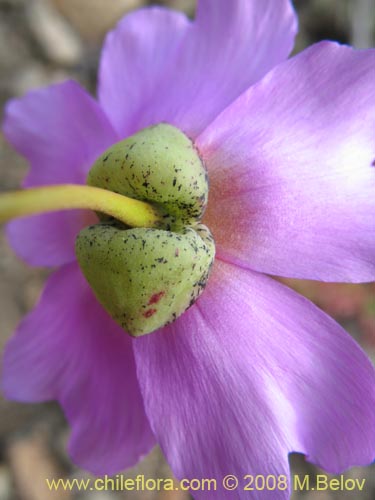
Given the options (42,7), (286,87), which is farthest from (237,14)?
(42,7)

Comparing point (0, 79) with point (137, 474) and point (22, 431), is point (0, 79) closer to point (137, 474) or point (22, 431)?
point (22, 431)

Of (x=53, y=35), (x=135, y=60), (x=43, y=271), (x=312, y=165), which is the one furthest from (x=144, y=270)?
(x=53, y=35)

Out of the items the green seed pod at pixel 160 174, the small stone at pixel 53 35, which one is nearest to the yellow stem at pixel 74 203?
the green seed pod at pixel 160 174

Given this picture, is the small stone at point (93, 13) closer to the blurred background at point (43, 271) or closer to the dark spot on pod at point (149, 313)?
the blurred background at point (43, 271)

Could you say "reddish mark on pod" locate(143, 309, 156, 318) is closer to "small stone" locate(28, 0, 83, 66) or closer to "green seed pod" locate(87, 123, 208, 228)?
"green seed pod" locate(87, 123, 208, 228)

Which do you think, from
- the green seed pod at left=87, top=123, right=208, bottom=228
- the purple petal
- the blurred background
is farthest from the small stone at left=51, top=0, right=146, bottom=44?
the green seed pod at left=87, top=123, right=208, bottom=228

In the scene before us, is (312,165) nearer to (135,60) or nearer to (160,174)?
(160,174)

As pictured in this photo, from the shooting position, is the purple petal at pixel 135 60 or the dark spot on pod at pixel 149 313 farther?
the purple petal at pixel 135 60
